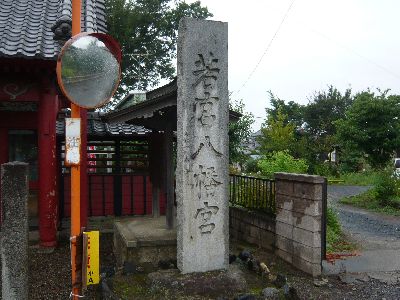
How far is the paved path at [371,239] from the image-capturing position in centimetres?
788

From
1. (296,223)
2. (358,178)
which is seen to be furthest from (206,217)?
(358,178)

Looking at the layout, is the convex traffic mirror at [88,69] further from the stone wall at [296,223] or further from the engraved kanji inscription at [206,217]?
the stone wall at [296,223]

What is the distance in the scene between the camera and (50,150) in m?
9.13

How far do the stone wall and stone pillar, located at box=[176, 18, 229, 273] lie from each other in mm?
1600

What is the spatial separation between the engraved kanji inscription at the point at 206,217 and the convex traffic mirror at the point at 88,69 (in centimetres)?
261

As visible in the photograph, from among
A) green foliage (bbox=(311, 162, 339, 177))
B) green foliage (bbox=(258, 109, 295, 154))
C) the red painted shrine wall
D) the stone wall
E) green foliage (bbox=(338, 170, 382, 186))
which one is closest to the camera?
the stone wall

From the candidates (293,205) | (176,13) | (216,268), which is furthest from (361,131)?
(216,268)

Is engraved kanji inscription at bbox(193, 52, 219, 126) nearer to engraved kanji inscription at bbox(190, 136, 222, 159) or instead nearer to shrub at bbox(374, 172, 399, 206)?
engraved kanji inscription at bbox(190, 136, 222, 159)

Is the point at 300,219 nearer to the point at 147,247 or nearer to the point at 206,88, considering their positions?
the point at 147,247

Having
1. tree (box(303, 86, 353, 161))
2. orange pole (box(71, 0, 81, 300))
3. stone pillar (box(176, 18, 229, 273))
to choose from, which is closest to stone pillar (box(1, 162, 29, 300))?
orange pole (box(71, 0, 81, 300))

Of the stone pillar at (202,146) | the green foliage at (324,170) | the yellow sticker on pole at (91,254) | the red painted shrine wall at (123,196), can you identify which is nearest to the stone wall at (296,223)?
the stone pillar at (202,146)

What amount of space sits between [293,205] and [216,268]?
2018mm

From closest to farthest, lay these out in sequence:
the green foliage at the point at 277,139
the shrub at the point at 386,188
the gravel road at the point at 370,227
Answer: the gravel road at the point at 370,227
the shrub at the point at 386,188
the green foliage at the point at 277,139

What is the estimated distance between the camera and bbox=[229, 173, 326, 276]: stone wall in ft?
22.9
